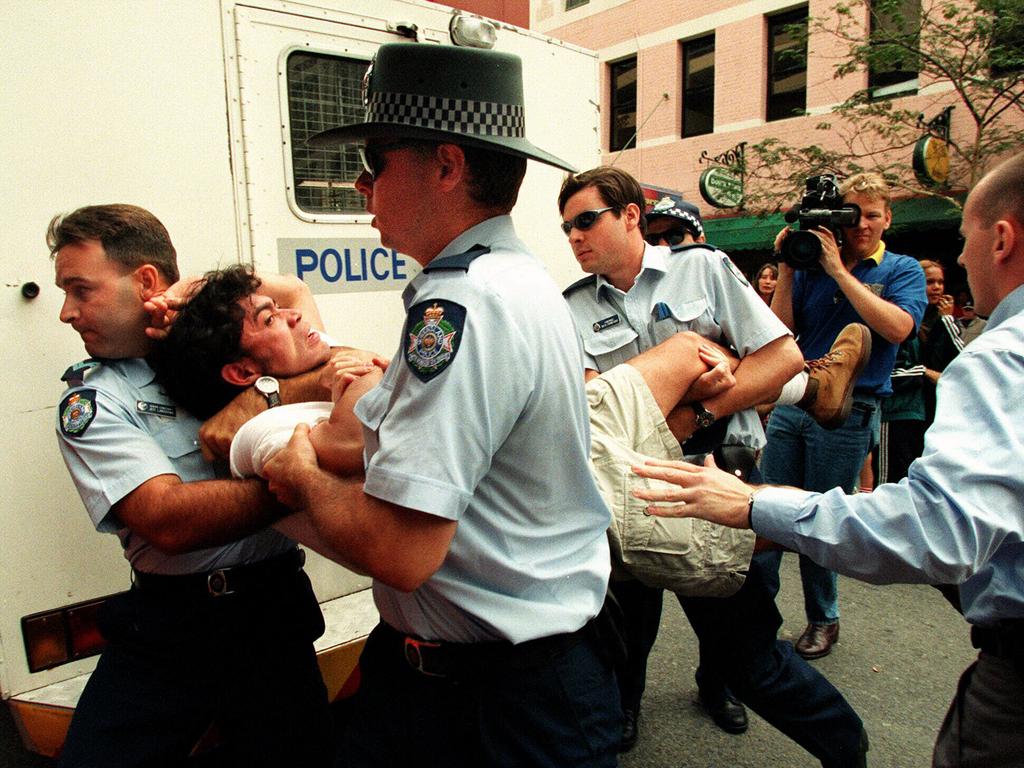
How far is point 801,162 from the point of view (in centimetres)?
1259

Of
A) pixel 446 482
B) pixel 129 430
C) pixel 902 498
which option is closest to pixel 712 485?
pixel 902 498

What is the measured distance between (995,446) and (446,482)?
39.0 inches

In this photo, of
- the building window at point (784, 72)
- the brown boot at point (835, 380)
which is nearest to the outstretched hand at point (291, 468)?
the brown boot at point (835, 380)

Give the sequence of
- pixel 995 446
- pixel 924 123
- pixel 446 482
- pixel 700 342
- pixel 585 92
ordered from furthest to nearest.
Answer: pixel 924 123
pixel 585 92
pixel 700 342
pixel 995 446
pixel 446 482

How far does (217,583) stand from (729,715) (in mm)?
2233

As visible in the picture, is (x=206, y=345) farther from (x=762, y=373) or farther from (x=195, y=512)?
(x=762, y=373)

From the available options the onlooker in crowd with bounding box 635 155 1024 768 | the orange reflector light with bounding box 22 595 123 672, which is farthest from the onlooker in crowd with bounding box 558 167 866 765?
the orange reflector light with bounding box 22 595 123 672

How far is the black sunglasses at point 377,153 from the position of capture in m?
1.50

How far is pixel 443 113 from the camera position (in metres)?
1.46

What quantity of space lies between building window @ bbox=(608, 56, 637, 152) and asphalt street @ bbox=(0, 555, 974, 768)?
14666 millimetres

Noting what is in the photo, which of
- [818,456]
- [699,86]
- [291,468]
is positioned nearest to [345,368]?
[291,468]

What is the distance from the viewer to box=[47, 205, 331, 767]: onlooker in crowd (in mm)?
1801

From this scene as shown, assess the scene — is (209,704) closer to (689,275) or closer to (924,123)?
(689,275)

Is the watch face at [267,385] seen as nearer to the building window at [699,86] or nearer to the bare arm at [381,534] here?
the bare arm at [381,534]
